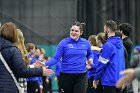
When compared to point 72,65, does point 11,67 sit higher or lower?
higher

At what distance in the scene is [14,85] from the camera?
9.04 meters

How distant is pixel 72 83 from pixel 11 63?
3783 mm

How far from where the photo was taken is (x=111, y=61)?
39.3 ft

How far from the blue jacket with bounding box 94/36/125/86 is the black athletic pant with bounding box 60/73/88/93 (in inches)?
27.8

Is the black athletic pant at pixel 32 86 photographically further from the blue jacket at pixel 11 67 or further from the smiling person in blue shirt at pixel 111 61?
the blue jacket at pixel 11 67

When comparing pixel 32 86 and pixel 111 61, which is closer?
pixel 111 61

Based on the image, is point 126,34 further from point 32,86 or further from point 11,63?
point 32,86

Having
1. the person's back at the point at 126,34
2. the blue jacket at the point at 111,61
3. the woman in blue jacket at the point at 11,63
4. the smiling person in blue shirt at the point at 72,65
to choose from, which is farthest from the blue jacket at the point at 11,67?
the person's back at the point at 126,34

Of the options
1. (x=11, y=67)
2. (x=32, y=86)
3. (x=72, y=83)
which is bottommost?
(x=32, y=86)

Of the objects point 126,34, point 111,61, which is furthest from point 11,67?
point 126,34

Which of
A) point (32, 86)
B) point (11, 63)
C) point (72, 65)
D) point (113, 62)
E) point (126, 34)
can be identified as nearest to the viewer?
point (11, 63)

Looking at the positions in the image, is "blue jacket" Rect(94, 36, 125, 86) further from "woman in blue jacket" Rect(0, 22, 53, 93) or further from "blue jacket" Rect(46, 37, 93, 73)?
"woman in blue jacket" Rect(0, 22, 53, 93)

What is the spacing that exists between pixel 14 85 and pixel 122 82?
10.00 feet

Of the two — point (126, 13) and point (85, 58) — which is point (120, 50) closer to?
point (85, 58)
